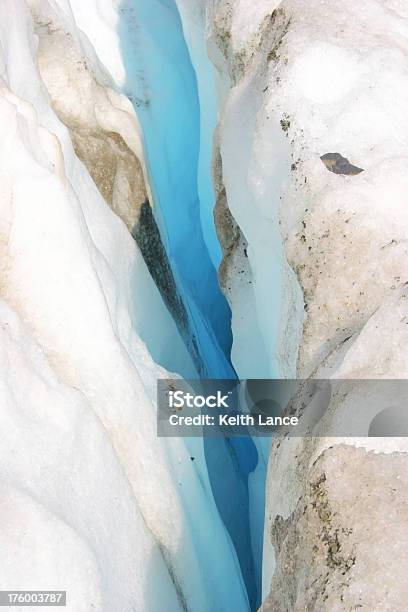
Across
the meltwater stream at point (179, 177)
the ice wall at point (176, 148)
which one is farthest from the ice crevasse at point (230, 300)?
the ice wall at point (176, 148)

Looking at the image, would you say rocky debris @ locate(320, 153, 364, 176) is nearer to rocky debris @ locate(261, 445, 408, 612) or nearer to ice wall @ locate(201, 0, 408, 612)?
ice wall @ locate(201, 0, 408, 612)

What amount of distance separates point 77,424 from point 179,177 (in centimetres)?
304

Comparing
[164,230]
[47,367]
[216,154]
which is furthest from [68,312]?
[164,230]

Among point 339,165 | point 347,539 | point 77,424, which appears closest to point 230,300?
point 339,165

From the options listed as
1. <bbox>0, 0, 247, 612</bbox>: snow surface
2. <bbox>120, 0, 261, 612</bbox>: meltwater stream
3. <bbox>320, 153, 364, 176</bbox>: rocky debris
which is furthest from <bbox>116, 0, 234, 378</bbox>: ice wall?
<bbox>320, 153, 364, 176</bbox>: rocky debris

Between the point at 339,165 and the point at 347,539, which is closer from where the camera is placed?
the point at 347,539

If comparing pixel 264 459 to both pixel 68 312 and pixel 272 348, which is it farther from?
pixel 68 312

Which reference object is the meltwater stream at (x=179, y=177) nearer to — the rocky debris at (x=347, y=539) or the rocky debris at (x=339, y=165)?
the rocky debris at (x=339, y=165)

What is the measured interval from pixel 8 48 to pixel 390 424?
236 cm

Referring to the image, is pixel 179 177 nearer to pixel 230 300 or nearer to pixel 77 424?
pixel 230 300

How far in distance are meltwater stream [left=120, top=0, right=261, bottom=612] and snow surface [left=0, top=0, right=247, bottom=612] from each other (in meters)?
1.15

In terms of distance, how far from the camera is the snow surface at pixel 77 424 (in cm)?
181

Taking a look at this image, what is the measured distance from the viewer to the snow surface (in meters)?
1.81

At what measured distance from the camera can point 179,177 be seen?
191 inches
